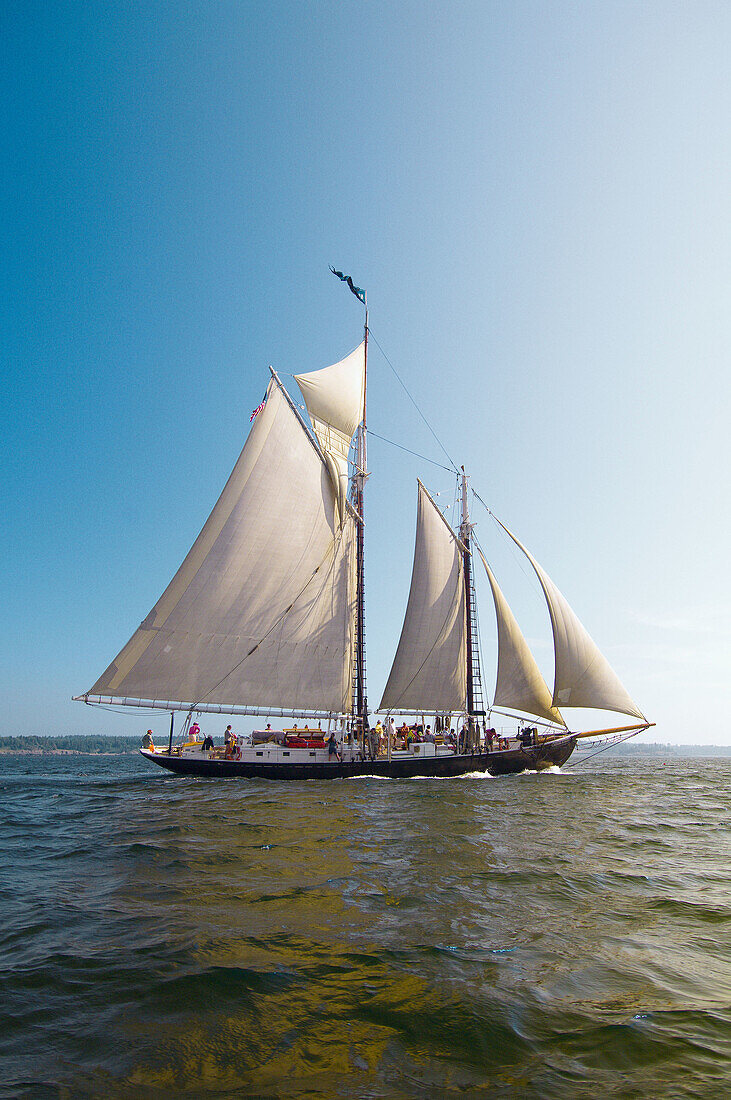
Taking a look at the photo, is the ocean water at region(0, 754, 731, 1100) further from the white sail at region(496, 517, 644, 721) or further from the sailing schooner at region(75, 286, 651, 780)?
the white sail at region(496, 517, 644, 721)

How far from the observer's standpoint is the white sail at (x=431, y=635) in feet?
133

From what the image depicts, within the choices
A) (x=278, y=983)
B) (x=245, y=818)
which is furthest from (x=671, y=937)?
(x=245, y=818)

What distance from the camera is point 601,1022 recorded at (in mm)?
5340

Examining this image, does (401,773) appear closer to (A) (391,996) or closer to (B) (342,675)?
(B) (342,675)

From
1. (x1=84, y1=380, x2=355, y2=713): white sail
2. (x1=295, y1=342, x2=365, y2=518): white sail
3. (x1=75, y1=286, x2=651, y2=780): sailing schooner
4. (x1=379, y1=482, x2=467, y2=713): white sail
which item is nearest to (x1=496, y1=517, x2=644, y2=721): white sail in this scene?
(x1=75, y1=286, x2=651, y2=780): sailing schooner

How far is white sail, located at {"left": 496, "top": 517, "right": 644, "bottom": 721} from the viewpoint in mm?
38469

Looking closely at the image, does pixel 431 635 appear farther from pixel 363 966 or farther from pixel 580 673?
pixel 363 966

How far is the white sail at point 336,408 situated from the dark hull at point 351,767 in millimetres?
16926

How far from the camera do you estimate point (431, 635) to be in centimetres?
4100

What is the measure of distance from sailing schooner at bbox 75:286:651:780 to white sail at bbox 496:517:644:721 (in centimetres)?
9

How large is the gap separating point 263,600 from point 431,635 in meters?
13.3

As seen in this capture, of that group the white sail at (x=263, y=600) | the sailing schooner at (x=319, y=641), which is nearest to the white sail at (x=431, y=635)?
the sailing schooner at (x=319, y=641)

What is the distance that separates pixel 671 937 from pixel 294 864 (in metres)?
6.80

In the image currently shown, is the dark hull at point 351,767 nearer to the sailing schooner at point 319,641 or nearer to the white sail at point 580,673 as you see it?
the sailing schooner at point 319,641
